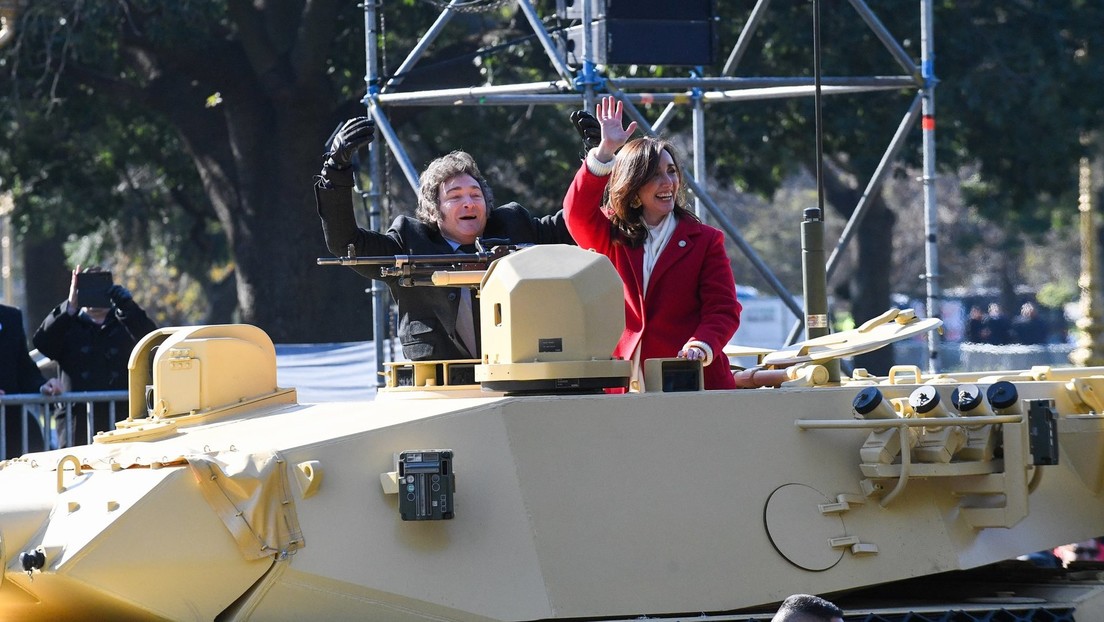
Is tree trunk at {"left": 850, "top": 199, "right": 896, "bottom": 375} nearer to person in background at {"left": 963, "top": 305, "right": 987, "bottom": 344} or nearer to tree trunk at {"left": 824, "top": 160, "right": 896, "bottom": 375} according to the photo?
tree trunk at {"left": 824, "top": 160, "right": 896, "bottom": 375}

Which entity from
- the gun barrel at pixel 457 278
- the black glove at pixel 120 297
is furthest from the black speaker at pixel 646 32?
the gun barrel at pixel 457 278

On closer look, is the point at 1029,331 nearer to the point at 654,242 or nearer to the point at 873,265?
the point at 873,265

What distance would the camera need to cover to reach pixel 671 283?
611 cm

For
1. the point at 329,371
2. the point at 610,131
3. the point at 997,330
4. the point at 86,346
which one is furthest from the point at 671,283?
the point at 997,330

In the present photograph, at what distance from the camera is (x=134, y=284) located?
127 feet

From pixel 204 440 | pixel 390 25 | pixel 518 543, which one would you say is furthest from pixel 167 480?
pixel 390 25

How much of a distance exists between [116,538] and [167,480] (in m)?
0.23

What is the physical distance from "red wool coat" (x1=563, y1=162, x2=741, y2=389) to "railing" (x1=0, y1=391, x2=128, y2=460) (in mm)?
4852

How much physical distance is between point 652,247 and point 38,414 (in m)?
6.16

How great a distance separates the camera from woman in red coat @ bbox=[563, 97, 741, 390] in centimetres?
603

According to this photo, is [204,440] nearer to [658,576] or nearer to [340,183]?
[340,183]

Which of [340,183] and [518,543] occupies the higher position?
[340,183]

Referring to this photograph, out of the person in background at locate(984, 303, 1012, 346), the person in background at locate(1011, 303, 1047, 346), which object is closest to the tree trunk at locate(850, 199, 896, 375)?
the person in background at locate(984, 303, 1012, 346)

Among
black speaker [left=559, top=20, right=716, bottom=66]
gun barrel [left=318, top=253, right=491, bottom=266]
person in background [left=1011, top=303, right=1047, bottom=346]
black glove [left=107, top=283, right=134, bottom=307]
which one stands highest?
black speaker [left=559, top=20, right=716, bottom=66]
